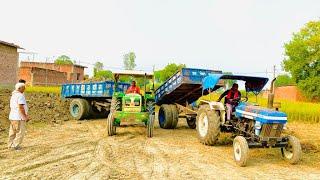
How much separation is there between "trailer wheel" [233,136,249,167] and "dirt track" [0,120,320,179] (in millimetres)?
164

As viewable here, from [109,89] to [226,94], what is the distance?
20.2 feet

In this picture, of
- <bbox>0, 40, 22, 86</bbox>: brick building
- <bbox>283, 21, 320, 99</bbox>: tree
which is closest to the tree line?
<bbox>283, 21, 320, 99</bbox>: tree

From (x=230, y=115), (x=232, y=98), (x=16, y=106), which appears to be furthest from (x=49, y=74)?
(x=230, y=115)

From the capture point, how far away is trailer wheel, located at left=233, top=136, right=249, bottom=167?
27.8ft

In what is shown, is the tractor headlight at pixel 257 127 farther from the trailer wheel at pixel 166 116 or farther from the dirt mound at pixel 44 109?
the dirt mound at pixel 44 109

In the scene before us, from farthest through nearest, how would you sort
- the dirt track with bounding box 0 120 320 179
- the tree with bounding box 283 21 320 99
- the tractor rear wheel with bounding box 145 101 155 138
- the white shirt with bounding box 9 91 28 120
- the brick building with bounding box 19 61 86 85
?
1. the tree with bounding box 283 21 320 99
2. the brick building with bounding box 19 61 86 85
3. the tractor rear wheel with bounding box 145 101 155 138
4. the white shirt with bounding box 9 91 28 120
5. the dirt track with bounding box 0 120 320 179

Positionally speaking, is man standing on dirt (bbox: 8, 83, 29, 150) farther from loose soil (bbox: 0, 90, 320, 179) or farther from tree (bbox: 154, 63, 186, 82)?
tree (bbox: 154, 63, 186, 82)

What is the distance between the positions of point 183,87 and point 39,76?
93.4ft

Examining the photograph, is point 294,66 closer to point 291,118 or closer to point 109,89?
point 291,118

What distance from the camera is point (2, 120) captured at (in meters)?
13.6

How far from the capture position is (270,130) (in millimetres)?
8961

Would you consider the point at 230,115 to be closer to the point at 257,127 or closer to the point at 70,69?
the point at 257,127

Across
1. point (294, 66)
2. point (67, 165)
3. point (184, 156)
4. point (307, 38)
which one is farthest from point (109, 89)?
point (307, 38)

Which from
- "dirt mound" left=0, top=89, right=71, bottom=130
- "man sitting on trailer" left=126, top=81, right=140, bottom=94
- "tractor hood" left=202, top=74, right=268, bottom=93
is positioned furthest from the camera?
"dirt mound" left=0, top=89, right=71, bottom=130
